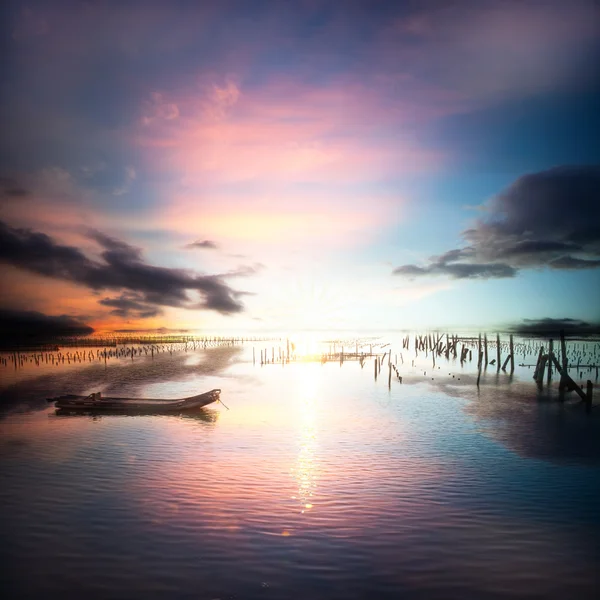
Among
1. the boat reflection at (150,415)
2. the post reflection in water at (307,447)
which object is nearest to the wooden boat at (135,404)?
the boat reflection at (150,415)

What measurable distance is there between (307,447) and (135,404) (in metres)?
15.1

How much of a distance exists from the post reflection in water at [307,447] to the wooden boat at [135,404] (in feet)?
22.5

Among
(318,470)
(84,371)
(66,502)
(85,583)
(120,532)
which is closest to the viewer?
(85,583)

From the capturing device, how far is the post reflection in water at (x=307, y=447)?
17059 millimetres

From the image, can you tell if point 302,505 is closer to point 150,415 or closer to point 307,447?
point 307,447

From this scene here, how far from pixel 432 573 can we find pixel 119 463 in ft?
47.9

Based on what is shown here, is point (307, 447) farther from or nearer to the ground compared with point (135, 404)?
nearer to the ground

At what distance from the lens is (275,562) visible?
11883mm

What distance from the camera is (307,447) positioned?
958 inches

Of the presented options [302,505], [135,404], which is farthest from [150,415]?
[302,505]

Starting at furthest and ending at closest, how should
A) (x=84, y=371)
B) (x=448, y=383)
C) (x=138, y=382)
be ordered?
(x=84, y=371), (x=138, y=382), (x=448, y=383)

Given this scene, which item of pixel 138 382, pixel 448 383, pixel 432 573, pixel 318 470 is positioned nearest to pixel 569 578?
pixel 432 573

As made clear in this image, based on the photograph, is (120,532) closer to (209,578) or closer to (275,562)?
(209,578)

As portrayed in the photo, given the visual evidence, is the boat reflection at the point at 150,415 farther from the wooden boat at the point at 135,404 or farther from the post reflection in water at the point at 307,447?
the post reflection in water at the point at 307,447
